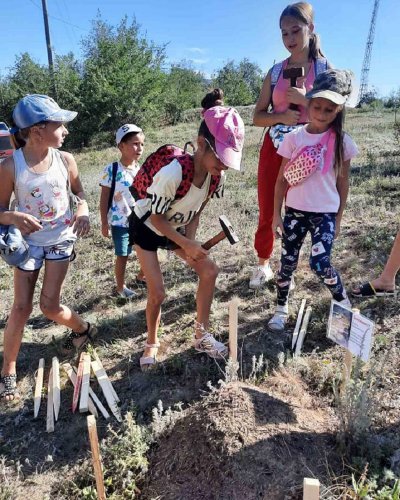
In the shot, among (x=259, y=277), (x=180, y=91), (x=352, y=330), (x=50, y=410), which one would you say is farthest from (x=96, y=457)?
(x=180, y=91)

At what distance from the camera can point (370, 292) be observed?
3.56 m

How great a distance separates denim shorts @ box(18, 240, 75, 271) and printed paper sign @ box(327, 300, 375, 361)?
1.82 m

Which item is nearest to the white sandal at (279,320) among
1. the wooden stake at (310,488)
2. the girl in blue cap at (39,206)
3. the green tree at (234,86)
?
the girl in blue cap at (39,206)

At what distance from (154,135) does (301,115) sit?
2091 centimetres

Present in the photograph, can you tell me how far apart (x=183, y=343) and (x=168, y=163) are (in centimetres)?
145

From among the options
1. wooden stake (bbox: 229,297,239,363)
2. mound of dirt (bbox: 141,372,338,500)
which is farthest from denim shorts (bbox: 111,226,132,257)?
mound of dirt (bbox: 141,372,338,500)

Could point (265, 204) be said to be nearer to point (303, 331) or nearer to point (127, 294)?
point (303, 331)

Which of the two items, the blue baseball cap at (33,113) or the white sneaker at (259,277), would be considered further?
the white sneaker at (259,277)

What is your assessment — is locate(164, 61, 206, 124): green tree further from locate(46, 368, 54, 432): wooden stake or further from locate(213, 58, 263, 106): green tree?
locate(46, 368, 54, 432): wooden stake

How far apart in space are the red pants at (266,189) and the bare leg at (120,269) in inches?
49.8

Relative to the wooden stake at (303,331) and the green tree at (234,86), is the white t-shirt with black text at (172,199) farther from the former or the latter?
the green tree at (234,86)

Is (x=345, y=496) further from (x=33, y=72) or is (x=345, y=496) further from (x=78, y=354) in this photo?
(x=33, y=72)

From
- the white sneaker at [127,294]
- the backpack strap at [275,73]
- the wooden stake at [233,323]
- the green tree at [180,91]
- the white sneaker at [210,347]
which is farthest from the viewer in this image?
the green tree at [180,91]

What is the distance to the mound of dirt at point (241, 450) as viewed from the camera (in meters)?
1.90
